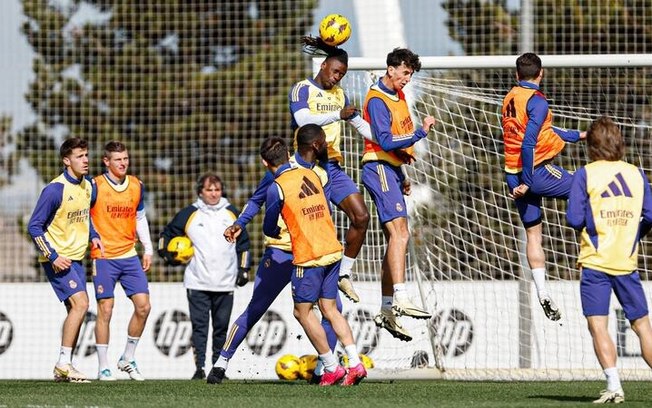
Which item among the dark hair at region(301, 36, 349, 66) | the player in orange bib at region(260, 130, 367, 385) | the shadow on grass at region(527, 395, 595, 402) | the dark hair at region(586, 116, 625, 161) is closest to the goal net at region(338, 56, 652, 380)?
the dark hair at region(301, 36, 349, 66)

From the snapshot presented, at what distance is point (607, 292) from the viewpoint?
8500 millimetres

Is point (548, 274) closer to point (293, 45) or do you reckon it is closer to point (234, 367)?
point (234, 367)

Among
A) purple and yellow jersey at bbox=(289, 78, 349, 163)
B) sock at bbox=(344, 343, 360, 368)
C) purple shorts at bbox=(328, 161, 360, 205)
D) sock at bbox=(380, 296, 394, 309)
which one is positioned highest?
purple and yellow jersey at bbox=(289, 78, 349, 163)

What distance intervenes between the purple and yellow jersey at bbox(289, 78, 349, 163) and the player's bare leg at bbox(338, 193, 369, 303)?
46 centimetres

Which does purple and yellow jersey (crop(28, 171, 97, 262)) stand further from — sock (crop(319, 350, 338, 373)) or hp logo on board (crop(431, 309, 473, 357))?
hp logo on board (crop(431, 309, 473, 357))

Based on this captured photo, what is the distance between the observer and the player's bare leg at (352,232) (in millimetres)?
10984

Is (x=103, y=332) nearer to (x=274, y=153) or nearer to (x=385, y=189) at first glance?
(x=274, y=153)

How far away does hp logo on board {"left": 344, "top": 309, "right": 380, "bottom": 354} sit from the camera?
14961mm

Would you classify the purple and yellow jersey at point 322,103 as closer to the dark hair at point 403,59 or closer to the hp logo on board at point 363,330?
the dark hair at point 403,59

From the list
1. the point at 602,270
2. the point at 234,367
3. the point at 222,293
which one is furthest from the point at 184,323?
the point at 602,270

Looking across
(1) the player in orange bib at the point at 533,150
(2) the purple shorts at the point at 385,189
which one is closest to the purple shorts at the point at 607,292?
(1) the player in orange bib at the point at 533,150

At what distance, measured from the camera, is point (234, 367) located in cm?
1563

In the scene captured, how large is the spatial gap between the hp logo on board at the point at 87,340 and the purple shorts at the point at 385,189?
6533mm

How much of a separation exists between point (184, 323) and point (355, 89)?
4.87m
